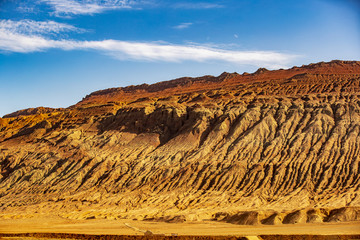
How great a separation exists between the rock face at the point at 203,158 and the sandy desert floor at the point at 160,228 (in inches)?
91.4

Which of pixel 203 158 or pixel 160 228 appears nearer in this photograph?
pixel 160 228

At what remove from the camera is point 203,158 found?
59500 mm

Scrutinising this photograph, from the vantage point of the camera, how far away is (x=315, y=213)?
38.7m

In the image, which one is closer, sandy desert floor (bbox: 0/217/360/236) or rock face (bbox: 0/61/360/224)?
sandy desert floor (bbox: 0/217/360/236)

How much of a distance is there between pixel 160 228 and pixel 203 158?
21794 millimetres

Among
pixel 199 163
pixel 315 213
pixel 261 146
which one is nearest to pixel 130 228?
pixel 315 213

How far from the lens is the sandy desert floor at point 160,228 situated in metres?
33.8

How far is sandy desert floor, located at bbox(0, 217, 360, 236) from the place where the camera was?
1331 inches

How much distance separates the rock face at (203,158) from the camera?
49094 millimetres

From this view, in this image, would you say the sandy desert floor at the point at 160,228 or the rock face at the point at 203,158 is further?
the rock face at the point at 203,158

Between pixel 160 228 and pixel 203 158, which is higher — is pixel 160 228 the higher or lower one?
the lower one

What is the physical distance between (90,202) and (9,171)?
18.9 meters

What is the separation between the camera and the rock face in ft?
161

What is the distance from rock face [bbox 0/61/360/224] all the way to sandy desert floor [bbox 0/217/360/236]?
2.32 meters
